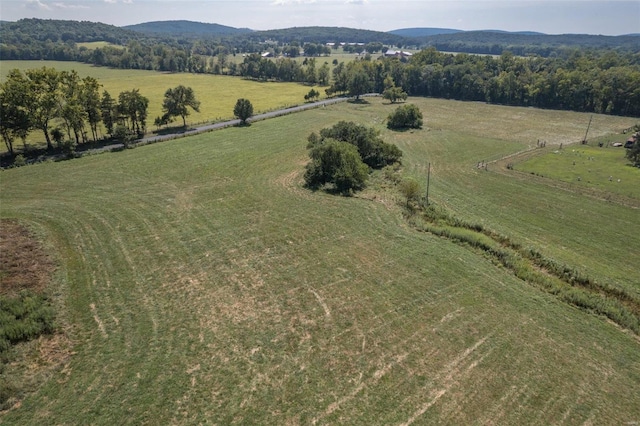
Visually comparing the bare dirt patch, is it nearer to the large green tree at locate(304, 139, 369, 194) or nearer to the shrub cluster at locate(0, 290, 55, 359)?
the shrub cluster at locate(0, 290, 55, 359)

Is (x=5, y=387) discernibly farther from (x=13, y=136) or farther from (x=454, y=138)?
(x=454, y=138)

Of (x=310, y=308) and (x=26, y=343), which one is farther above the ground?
(x=26, y=343)

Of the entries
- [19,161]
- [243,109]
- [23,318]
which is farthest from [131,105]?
[23,318]

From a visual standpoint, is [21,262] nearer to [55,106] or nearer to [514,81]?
[55,106]

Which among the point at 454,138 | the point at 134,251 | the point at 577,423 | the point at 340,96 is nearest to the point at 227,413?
the point at 577,423

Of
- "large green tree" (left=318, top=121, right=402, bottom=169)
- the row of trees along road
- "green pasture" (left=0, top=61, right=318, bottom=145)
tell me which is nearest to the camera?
the row of trees along road

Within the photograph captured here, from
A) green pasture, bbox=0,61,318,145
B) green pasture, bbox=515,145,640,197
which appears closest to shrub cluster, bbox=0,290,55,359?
green pasture, bbox=515,145,640,197

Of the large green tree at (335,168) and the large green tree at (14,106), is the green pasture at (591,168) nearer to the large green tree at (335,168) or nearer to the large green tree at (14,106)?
the large green tree at (335,168)
